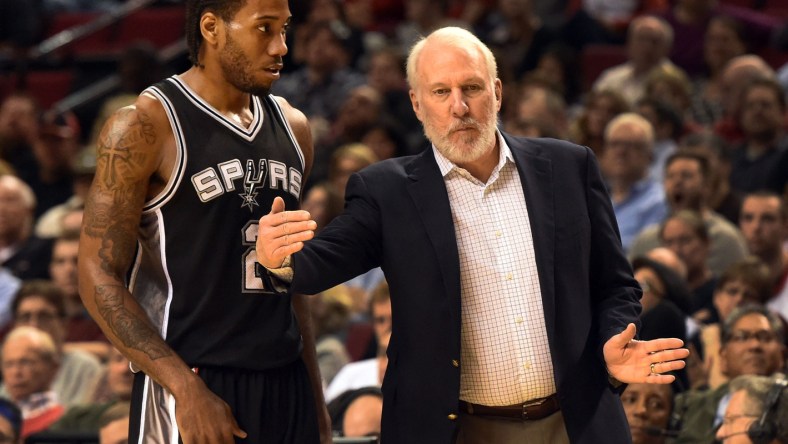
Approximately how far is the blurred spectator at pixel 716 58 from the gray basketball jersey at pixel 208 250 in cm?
593

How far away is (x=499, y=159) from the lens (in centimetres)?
338

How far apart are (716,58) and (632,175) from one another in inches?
76.5

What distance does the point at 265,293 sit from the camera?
334cm

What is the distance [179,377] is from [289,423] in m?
0.38

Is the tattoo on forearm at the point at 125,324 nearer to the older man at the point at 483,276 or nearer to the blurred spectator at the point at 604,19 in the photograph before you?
the older man at the point at 483,276

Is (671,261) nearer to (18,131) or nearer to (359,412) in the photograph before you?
(359,412)

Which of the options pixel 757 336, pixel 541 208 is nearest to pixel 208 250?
pixel 541 208

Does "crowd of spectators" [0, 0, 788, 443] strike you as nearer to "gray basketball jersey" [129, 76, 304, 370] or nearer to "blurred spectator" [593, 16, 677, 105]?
"blurred spectator" [593, 16, 677, 105]

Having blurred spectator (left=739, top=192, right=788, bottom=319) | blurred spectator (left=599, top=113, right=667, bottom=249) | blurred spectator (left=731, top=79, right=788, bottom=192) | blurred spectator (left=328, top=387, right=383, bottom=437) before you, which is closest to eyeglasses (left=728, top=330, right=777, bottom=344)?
blurred spectator (left=739, top=192, right=788, bottom=319)

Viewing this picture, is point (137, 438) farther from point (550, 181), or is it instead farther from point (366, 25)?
point (366, 25)

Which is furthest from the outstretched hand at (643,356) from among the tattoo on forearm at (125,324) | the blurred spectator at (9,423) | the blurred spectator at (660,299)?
the blurred spectator at (9,423)

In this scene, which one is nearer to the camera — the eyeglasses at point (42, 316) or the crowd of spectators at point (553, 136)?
the crowd of spectators at point (553, 136)

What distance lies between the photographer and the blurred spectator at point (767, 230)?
266 inches

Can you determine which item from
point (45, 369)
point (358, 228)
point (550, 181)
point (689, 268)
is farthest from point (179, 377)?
point (689, 268)
